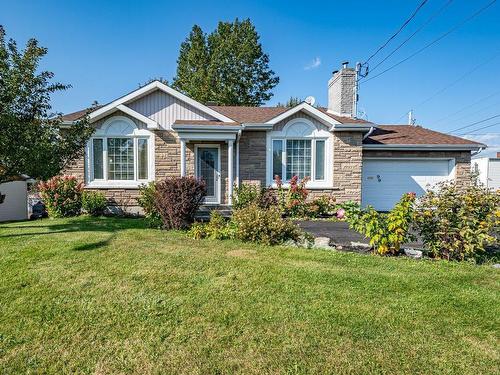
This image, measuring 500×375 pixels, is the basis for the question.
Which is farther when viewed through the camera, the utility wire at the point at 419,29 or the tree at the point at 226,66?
the tree at the point at 226,66

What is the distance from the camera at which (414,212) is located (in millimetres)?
5695

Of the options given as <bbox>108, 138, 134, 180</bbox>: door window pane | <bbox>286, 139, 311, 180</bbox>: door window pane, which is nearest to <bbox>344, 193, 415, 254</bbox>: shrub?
<bbox>286, 139, 311, 180</bbox>: door window pane

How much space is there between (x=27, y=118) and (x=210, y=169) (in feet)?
19.8

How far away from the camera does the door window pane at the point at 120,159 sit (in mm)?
11023

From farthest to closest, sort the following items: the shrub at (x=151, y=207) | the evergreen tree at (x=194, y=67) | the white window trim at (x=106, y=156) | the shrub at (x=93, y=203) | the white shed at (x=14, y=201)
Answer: the evergreen tree at (x=194, y=67) < the white shed at (x=14, y=201) < the white window trim at (x=106, y=156) < the shrub at (x=93, y=203) < the shrub at (x=151, y=207)

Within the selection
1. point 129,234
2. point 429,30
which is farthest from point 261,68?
point 129,234

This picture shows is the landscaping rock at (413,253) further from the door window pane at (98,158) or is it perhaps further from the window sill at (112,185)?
the door window pane at (98,158)

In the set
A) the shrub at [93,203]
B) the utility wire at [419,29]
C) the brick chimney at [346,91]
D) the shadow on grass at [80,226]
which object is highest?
the utility wire at [419,29]

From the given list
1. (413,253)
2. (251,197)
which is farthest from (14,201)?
(413,253)

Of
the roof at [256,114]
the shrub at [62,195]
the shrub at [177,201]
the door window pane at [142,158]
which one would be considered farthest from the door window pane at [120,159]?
the roof at [256,114]

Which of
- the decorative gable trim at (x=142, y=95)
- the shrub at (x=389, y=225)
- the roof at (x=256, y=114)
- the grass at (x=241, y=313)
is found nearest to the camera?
the grass at (x=241, y=313)

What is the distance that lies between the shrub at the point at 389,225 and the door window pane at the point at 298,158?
5.68m

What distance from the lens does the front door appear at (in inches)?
457

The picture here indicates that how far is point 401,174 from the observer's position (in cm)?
1259
